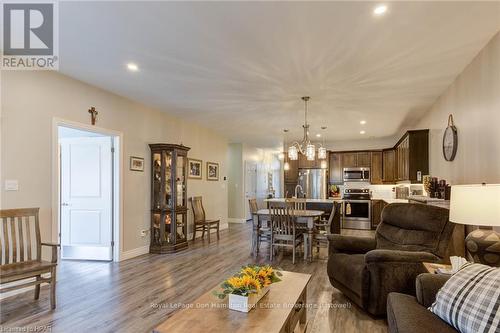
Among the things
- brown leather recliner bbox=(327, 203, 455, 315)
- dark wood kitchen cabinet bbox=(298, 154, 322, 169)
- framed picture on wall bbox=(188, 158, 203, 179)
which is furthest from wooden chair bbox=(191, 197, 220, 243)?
dark wood kitchen cabinet bbox=(298, 154, 322, 169)

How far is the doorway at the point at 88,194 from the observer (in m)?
4.63

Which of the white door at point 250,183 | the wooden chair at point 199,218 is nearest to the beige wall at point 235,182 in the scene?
the white door at point 250,183

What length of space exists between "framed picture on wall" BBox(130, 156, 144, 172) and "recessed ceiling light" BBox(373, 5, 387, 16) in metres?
4.14

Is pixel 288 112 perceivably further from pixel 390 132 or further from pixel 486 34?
pixel 390 132

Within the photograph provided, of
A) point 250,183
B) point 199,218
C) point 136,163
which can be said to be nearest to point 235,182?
point 250,183

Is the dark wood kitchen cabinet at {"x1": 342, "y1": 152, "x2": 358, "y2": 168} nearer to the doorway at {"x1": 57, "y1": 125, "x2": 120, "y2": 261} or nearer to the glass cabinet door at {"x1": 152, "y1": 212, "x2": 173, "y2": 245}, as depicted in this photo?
the glass cabinet door at {"x1": 152, "y1": 212, "x2": 173, "y2": 245}

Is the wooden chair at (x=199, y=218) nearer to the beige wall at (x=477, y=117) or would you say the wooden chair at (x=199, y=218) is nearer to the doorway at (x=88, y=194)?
the doorway at (x=88, y=194)

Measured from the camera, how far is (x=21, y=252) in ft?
9.89

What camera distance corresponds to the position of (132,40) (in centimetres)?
A: 278

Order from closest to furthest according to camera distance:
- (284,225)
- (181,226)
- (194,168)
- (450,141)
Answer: (450,141), (284,225), (181,226), (194,168)

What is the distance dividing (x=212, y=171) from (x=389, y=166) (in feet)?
16.1

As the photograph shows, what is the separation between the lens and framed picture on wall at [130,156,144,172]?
489 centimetres

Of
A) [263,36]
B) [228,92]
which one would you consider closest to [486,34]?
[263,36]

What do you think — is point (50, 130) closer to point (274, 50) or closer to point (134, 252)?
point (134, 252)
